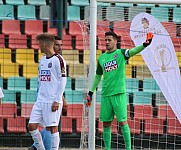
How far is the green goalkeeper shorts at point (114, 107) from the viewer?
967 cm

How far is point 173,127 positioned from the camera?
11.5 m

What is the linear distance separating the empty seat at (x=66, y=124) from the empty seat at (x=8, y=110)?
89 cm

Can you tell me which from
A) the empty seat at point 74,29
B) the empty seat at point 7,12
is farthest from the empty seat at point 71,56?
the empty seat at point 7,12

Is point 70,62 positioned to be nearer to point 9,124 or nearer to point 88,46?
point 9,124

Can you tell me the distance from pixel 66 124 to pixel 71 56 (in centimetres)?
134

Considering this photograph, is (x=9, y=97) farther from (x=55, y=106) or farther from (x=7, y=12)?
(x=55, y=106)

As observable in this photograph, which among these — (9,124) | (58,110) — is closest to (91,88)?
(58,110)

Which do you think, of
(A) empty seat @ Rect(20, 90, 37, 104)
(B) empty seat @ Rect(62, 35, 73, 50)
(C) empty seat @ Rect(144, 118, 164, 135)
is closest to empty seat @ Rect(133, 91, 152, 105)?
(C) empty seat @ Rect(144, 118, 164, 135)

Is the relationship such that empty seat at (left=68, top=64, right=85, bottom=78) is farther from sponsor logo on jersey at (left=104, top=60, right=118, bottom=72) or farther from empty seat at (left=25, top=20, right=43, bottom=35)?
sponsor logo on jersey at (left=104, top=60, right=118, bottom=72)

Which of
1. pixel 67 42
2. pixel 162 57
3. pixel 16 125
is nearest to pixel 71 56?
pixel 67 42

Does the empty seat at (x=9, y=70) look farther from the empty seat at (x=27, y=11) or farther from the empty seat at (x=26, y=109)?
the empty seat at (x=27, y=11)

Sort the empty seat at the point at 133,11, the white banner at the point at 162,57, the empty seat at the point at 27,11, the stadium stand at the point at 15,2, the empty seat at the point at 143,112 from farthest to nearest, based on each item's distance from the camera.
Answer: the empty seat at the point at 27,11 < the stadium stand at the point at 15,2 < the empty seat at the point at 143,112 < the empty seat at the point at 133,11 < the white banner at the point at 162,57

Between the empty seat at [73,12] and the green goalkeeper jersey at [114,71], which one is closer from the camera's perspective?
the green goalkeeper jersey at [114,71]

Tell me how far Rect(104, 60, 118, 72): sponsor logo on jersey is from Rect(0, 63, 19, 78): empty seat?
362 centimetres
